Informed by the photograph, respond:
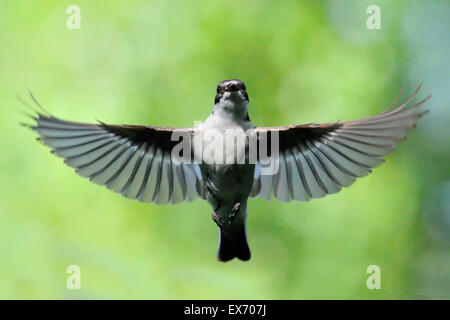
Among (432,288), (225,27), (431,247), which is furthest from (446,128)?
(225,27)

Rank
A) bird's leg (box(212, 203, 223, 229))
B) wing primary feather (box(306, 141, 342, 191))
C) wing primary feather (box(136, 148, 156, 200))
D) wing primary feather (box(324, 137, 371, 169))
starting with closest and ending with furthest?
bird's leg (box(212, 203, 223, 229)), wing primary feather (box(324, 137, 371, 169)), wing primary feather (box(306, 141, 342, 191)), wing primary feather (box(136, 148, 156, 200))

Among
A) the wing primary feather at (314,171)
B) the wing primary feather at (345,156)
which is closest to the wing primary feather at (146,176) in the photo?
the wing primary feather at (314,171)

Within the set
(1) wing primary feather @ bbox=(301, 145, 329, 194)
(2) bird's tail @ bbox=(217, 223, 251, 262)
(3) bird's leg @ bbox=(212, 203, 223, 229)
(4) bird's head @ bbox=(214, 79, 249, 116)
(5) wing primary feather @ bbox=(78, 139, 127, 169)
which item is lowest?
(2) bird's tail @ bbox=(217, 223, 251, 262)

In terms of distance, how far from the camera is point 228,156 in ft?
11.4

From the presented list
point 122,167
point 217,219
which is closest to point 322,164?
point 217,219

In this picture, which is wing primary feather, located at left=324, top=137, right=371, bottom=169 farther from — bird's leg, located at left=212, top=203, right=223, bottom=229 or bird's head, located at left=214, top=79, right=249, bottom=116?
bird's leg, located at left=212, top=203, right=223, bottom=229

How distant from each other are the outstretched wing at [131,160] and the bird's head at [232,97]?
0.27 m

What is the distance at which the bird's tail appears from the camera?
3.90 meters

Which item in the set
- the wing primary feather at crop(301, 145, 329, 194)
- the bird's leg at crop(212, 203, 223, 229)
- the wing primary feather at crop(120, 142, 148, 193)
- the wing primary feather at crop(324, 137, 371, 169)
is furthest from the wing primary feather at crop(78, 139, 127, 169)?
the wing primary feather at crop(324, 137, 371, 169)

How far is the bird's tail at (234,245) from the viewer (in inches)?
153

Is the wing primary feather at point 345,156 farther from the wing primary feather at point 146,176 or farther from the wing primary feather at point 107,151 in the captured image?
the wing primary feather at point 107,151

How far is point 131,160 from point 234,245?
2.85 ft

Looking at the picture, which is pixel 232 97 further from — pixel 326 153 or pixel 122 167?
pixel 122 167

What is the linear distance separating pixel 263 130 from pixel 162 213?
5.24 feet
